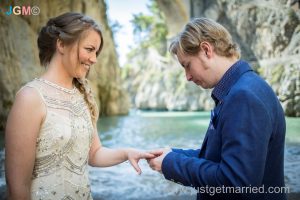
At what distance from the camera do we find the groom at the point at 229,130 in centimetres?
113

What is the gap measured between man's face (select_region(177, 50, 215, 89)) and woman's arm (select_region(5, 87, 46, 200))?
Result: 0.69 metres

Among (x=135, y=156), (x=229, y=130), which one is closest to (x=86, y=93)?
(x=135, y=156)

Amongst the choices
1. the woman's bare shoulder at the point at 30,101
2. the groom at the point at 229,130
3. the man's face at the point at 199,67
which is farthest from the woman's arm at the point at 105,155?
the man's face at the point at 199,67

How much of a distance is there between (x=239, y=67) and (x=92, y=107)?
0.81m

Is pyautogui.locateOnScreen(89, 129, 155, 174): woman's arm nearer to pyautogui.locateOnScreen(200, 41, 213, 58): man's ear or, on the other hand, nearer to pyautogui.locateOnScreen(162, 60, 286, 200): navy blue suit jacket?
pyautogui.locateOnScreen(162, 60, 286, 200): navy blue suit jacket

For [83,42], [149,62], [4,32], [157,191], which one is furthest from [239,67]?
[149,62]

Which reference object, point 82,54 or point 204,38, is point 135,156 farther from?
point 204,38

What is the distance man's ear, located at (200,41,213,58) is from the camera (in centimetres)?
138

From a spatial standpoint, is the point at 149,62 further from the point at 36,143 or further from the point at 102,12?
the point at 36,143

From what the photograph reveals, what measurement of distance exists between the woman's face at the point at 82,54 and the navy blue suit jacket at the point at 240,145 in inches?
24.9

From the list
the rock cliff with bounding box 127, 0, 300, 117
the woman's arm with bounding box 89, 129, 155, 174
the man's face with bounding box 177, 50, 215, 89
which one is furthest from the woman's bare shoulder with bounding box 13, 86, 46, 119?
the rock cliff with bounding box 127, 0, 300, 117

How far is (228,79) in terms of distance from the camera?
135 cm

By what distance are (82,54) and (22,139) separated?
1.62 feet

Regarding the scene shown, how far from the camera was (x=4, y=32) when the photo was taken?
8.94 meters
